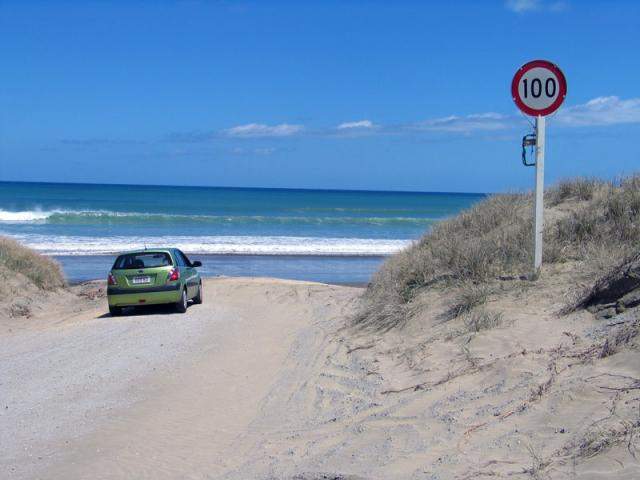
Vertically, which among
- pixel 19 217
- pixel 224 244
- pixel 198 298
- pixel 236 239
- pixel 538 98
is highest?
pixel 538 98

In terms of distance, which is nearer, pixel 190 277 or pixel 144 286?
pixel 144 286

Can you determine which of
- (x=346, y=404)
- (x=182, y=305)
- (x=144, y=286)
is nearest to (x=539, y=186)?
(x=346, y=404)

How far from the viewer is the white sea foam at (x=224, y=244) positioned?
115 ft

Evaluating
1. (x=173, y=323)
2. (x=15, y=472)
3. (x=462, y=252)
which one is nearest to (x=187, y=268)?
(x=173, y=323)

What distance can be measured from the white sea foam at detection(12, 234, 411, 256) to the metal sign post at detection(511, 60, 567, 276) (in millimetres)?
24157

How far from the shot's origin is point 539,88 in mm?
9180

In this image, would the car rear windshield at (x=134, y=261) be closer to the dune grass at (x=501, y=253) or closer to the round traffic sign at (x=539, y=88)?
the dune grass at (x=501, y=253)

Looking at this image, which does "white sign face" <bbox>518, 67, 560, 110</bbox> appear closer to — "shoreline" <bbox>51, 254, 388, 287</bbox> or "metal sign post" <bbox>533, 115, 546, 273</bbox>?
"metal sign post" <bbox>533, 115, 546, 273</bbox>

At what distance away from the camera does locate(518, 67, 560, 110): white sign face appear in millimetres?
9148

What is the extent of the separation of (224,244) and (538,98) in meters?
30.4

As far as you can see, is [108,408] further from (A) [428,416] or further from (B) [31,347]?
(B) [31,347]

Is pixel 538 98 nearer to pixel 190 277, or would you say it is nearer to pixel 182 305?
pixel 182 305

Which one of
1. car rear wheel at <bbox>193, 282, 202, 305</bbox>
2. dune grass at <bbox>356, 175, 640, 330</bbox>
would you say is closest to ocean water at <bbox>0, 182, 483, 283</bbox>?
dune grass at <bbox>356, 175, 640, 330</bbox>

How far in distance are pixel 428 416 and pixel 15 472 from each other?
3.45 meters
